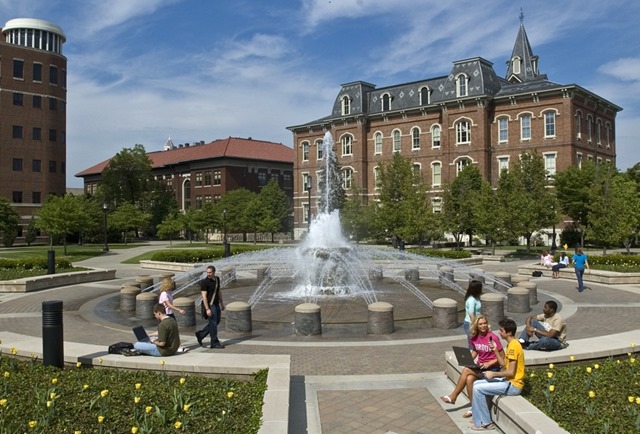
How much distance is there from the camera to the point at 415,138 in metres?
62.0

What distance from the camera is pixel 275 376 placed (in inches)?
308

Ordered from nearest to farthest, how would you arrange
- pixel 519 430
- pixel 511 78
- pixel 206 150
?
pixel 519 430
pixel 511 78
pixel 206 150

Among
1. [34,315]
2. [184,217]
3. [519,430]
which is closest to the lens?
[519,430]

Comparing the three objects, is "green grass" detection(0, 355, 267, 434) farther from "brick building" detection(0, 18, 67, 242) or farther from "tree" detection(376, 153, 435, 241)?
"brick building" detection(0, 18, 67, 242)

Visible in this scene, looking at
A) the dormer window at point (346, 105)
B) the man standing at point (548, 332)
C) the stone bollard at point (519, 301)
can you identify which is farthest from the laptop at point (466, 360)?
the dormer window at point (346, 105)

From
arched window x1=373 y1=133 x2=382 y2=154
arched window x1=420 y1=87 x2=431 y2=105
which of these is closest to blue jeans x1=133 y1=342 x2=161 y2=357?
arched window x1=420 y1=87 x2=431 y2=105

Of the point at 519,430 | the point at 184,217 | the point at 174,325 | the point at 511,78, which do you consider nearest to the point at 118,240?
the point at 184,217

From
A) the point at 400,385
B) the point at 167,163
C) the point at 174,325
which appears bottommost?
the point at 400,385

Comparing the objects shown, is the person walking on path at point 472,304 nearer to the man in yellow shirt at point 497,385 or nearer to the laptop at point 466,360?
the laptop at point 466,360

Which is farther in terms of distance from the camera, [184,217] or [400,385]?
[184,217]

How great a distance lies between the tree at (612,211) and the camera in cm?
3262

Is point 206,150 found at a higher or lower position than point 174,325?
higher

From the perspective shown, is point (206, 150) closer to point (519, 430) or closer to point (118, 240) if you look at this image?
point (118, 240)

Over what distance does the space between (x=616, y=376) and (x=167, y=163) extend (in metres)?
91.8
